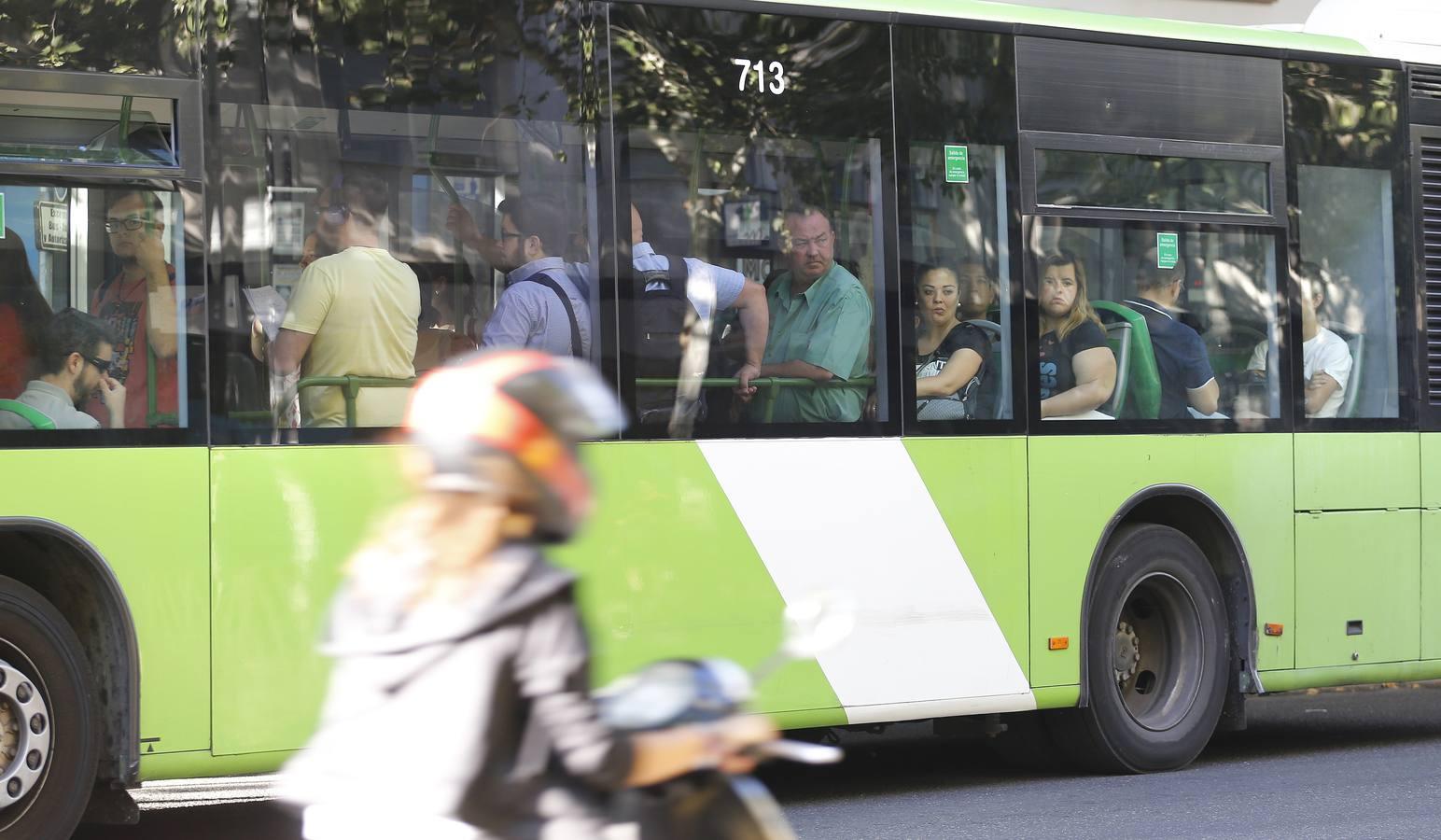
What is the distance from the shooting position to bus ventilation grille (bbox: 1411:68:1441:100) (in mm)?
10156

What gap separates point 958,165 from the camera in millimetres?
8844

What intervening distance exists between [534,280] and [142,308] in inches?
62.5

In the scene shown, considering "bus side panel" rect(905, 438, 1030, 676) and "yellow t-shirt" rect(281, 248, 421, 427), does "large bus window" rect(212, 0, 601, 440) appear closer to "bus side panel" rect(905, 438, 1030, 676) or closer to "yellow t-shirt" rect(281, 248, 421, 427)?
"yellow t-shirt" rect(281, 248, 421, 427)

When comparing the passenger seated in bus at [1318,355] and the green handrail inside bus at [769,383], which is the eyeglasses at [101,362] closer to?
the green handrail inside bus at [769,383]

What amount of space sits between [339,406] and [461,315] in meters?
Result: 0.64

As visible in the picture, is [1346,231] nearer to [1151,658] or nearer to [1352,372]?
[1352,372]

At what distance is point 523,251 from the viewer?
7.68m

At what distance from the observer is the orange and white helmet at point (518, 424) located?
114 inches

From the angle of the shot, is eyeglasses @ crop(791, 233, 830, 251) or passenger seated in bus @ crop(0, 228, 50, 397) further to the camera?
eyeglasses @ crop(791, 233, 830, 251)

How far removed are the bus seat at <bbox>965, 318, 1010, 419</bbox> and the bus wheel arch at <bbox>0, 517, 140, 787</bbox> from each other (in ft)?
13.1

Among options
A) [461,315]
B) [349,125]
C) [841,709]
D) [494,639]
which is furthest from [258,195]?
[494,639]

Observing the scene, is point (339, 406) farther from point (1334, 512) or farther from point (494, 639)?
point (1334, 512)

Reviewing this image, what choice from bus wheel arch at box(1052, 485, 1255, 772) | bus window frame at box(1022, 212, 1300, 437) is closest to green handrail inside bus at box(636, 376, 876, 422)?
bus window frame at box(1022, 212, 1300, 437)

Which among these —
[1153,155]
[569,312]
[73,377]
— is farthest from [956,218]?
[73,377]
